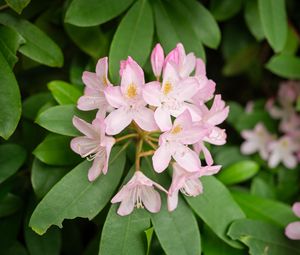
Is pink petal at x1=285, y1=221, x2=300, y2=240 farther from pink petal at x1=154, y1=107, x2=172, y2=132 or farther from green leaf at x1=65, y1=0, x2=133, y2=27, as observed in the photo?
green leaf at x1=65, y1=0, x2=133, y2=27

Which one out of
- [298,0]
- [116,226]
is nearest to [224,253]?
[116,226]

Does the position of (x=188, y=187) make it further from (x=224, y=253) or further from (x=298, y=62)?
(x=298, y=62)

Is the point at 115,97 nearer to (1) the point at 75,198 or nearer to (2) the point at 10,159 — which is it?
(1) the point at 75,198

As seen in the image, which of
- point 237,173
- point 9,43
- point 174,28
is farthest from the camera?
point 237,173

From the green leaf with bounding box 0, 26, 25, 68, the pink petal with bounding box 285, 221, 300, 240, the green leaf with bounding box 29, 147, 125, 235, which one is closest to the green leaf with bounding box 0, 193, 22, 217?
the green leaf with bounding box 29, 147, 125, 235

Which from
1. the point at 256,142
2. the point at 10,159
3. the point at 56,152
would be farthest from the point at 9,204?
the point at 256,142
